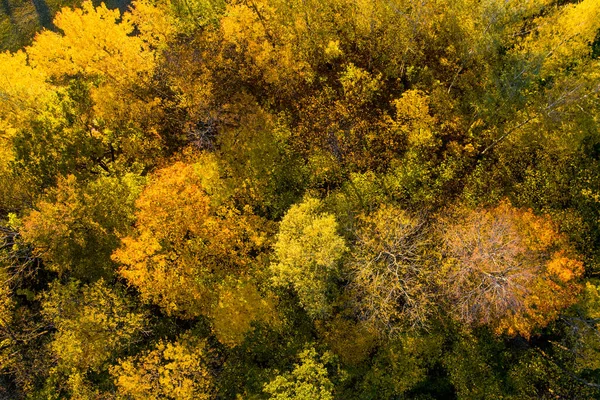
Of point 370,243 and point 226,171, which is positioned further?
point 226,171

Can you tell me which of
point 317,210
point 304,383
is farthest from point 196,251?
point 304,383

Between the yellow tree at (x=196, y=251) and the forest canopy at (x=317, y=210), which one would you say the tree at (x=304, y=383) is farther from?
the yellow tree at (x=196, y=251)

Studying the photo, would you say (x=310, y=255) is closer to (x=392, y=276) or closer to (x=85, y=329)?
(x=392, y=276)

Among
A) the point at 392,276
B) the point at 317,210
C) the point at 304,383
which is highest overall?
the point at 317,210

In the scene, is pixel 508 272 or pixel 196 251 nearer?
pixel 508 272

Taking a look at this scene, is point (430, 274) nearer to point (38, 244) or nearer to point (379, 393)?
point (379, 393)

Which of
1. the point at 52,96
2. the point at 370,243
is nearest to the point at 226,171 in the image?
the point at 370,243

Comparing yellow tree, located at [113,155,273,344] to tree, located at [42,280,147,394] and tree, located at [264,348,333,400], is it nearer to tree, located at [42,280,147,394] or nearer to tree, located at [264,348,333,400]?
tree, located at [42,280,147,394]
